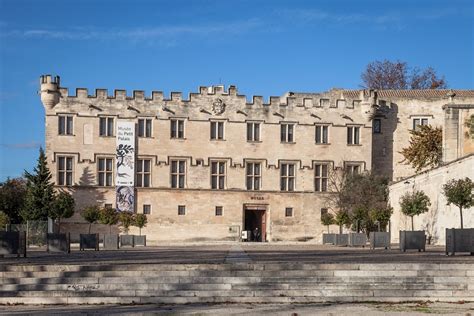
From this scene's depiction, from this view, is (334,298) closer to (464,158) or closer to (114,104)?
(464,158)

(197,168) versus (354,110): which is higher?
(354,110)

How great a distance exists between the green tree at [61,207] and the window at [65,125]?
4408mm

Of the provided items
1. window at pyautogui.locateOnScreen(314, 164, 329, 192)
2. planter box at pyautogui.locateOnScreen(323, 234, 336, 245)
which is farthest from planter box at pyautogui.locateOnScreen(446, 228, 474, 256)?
window at pyautogui.locateOnScreen(314, 164, 329, 192)

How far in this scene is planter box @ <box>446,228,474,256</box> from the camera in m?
28.3

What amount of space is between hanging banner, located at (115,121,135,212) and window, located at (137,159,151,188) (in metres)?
0.55

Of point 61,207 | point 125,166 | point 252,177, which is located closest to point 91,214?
point 61,207

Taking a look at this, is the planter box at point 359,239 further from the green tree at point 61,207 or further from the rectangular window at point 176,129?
the green tree at point 61,207

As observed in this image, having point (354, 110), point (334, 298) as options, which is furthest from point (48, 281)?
point (354, 110)

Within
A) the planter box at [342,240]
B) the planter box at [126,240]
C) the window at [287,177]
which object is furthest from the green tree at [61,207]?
the planter box at [342,240]

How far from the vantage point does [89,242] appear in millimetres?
39031

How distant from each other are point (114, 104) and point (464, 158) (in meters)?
25.9

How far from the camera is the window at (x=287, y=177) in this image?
198 ft

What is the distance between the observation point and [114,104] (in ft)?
193

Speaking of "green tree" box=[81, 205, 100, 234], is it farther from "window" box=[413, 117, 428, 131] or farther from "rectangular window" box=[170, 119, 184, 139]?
"window" box=[413, 117, 428, 131]
